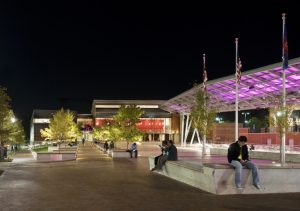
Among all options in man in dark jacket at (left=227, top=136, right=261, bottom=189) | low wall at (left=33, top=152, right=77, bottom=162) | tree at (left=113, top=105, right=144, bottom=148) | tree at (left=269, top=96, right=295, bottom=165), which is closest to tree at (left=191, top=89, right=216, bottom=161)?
tree at (left=269, top=96, right=295, bottom=165)

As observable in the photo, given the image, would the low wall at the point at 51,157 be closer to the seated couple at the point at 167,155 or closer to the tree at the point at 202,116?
the tree at the point at 202,116

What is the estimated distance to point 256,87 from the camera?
157ft

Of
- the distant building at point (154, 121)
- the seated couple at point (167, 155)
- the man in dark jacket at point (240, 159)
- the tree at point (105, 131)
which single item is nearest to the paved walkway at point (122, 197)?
the man in dark jacket at point (240, 159)

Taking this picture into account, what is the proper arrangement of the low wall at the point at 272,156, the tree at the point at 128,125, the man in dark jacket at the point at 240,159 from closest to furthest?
the man in dark jacket at the point at 240,159 → the low wall at the point at 272,156 → the tree at the point at 128,125

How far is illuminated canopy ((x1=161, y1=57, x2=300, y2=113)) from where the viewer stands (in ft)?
128

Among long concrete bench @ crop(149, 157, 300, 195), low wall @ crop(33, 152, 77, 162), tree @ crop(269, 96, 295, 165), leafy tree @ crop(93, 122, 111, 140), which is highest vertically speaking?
tree @ crop(269, 96, 295, 165)

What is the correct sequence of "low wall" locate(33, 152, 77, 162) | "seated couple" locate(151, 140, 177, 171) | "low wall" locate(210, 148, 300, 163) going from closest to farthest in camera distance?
"seated couple" locate(151, 140, 177, 171) < "low wall" locate(210, 148, 300, 163) < "low wall" locate(33, 152, 77, 162)

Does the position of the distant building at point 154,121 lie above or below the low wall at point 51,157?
above

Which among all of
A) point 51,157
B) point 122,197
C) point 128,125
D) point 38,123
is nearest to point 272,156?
point 128,125

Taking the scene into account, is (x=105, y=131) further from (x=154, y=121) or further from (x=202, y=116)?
(x=154, y=121)

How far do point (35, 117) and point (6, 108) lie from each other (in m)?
99.4

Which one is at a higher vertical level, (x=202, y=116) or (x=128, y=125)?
(x=202, y=116)

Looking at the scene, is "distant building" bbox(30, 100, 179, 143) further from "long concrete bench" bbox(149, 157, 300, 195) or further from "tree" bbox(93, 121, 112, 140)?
"long concrete bench" bbox(149, 157, 300, 195)

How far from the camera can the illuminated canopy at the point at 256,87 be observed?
3894 centimetres
